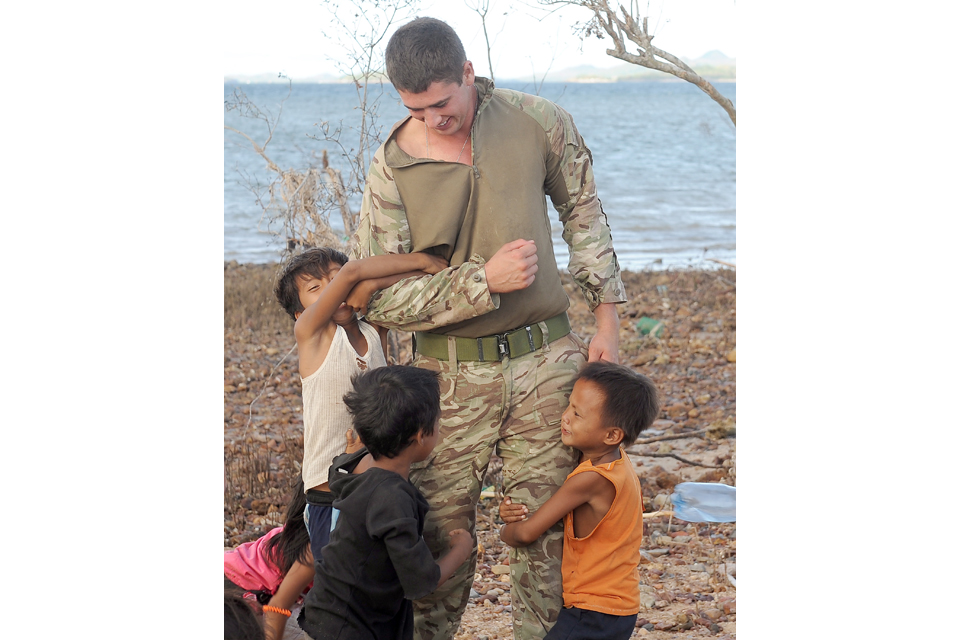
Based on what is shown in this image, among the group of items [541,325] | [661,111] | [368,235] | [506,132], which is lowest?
[541,325]

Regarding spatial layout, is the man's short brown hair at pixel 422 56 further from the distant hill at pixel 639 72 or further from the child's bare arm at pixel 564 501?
the distant hill at pixel 639 72

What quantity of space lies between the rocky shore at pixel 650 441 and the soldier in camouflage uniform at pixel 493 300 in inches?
50.4

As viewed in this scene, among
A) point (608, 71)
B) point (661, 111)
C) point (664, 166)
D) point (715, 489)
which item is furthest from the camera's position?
point (608, 71)

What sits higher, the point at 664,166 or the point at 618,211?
the point at 664,166

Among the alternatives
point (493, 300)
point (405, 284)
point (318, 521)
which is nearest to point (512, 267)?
point (493, 300)

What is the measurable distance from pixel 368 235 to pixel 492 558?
2.42m

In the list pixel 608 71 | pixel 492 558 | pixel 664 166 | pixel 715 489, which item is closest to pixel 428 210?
pixel 492 558

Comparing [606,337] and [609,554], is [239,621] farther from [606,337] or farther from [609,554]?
[606,337]

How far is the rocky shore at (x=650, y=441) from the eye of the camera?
4.14 m

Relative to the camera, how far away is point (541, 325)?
2863 millimetres

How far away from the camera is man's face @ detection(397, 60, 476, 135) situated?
2.49 m

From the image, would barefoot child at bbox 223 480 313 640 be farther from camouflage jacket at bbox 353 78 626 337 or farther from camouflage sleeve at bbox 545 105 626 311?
camouflage sleeve at bbox 545 105 626 311

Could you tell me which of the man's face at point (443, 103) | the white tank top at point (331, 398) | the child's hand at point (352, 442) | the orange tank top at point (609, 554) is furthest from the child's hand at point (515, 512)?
the man's face at point (443, 103)

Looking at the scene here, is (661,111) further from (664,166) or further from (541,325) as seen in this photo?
(541,325)
